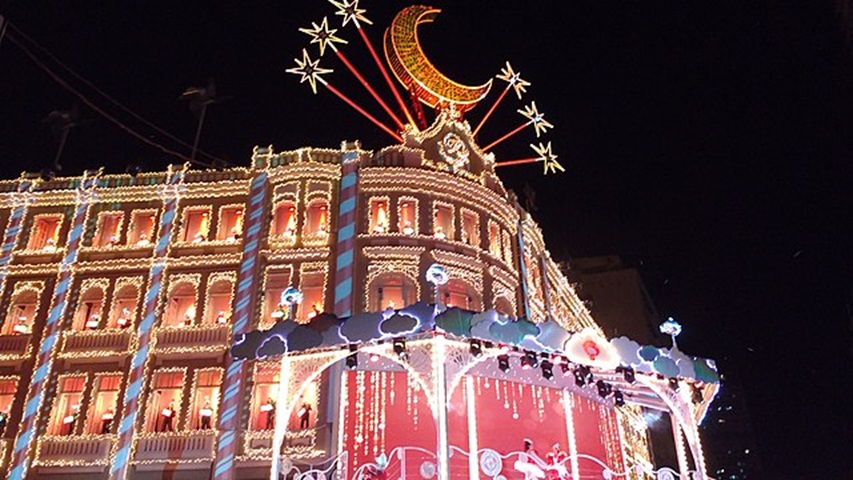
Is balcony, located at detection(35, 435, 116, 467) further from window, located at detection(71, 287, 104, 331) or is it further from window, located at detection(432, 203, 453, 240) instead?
window, located at detection(432, 203, 453, 240)

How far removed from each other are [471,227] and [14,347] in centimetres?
1704

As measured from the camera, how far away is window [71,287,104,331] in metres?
26.0

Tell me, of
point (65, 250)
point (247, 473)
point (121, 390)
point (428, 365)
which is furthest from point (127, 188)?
point (428, 365)

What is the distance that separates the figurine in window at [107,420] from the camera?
2400cm

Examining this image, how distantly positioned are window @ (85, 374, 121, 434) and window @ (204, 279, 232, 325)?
3.68 m

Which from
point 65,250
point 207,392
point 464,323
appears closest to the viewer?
point 464,323

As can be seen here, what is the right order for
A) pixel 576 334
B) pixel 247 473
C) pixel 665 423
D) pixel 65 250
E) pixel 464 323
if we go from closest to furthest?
1. pixel 464 323
2. pixel 576 334
3. pixel 247 473
4. pixel 65 250
5. pixel 665 423

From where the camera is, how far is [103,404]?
2458 cm

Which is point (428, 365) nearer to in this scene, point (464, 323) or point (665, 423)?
point (464, 323)

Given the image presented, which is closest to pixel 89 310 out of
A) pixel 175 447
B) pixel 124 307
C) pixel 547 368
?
pixel 124 307

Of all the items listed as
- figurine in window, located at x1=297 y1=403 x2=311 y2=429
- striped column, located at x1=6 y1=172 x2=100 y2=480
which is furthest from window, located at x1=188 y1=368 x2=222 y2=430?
striped column, located at x1=6 y1=172 x2=100 y2=480

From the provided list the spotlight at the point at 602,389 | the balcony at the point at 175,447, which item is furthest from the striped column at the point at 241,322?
the spotlight at the point at 602,389

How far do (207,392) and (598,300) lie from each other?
141 feet

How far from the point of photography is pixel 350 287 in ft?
80.7
